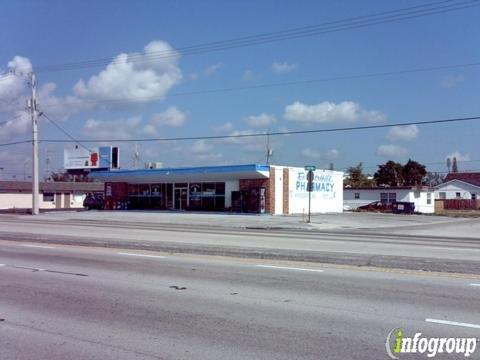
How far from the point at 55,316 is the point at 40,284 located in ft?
9.52

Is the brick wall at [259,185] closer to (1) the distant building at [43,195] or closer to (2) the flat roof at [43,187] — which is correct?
(1) the distant building at [43,195]

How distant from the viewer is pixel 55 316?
7.70 metres

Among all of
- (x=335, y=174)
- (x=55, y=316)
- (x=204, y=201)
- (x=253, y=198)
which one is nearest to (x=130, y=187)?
(x=204, y=201)

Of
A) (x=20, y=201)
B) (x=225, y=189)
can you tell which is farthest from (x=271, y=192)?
(x=20, y=201)

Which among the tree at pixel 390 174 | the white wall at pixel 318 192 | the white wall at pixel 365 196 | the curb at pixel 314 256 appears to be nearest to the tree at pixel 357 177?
the tree at pixel 390 174

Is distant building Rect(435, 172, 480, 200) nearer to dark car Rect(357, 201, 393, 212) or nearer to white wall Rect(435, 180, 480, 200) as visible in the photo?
white wall Rect(435, 180, 480, 200)

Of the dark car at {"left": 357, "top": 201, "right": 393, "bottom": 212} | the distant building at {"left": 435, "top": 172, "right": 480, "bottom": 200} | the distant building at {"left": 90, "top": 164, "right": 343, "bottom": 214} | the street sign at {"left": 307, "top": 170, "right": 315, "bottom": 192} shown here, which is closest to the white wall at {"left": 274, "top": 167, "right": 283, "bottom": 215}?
the distant building at {"left": 90, "top": 164, "right": 343, "bottom": 214}

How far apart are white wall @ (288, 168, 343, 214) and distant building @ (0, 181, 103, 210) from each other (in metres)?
41.5

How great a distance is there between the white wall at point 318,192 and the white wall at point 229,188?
449cm

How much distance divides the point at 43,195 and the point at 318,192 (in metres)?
43.0

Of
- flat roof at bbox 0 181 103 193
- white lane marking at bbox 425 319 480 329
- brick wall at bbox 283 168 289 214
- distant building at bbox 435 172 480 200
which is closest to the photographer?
white lane marking at bbox 425 319 480 329

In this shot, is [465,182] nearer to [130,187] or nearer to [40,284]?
[130,187]

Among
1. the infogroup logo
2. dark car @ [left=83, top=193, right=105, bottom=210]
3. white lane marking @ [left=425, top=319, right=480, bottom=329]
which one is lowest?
the infogroup logo

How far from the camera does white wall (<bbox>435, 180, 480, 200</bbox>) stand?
262 feet
